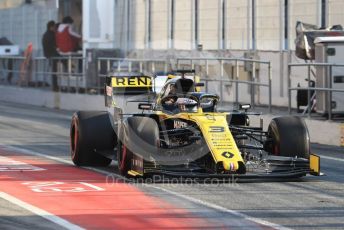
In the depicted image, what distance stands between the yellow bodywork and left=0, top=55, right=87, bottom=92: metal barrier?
1916 centimetres

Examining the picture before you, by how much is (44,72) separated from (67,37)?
408cm

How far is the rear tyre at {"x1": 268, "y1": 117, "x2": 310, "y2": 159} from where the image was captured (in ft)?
43.8

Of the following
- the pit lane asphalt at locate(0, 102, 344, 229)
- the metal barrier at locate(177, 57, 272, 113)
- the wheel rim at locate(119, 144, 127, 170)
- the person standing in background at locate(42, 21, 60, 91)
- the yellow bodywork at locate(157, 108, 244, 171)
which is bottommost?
the pit lane asphalt at locate(0, 102, 344, 229)

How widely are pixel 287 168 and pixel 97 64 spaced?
64.5 feet

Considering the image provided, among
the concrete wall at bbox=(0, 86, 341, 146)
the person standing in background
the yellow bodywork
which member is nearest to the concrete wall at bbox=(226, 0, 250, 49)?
the concrete wall at bbox=(0, 86, 341, 146)

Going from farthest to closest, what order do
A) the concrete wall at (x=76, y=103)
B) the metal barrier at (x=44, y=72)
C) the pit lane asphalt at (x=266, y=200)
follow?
the metal barrier at (x=44, y=72) → the concrete wall at (x=76, y=103) → the pit lane asphalt at (x=266, y=200)

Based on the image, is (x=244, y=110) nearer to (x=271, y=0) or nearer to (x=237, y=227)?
(x=237, y=227)

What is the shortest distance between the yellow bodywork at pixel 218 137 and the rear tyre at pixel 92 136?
1753 mm

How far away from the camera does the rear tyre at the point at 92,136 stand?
1460 centimetres

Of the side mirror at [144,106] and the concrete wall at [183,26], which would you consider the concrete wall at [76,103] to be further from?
the side mirror at [144,106]

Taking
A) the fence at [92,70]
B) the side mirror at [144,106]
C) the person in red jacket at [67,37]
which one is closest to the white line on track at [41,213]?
the side mirror at [144,106]

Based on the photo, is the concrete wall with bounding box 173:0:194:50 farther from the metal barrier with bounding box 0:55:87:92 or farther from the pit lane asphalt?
the pit lane asphalt

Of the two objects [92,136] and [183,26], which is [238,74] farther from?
[92,136]

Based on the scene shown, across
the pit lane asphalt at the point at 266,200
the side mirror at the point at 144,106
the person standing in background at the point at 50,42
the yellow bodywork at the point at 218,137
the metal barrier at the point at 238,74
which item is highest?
the person standing in background at the point at 50,42
